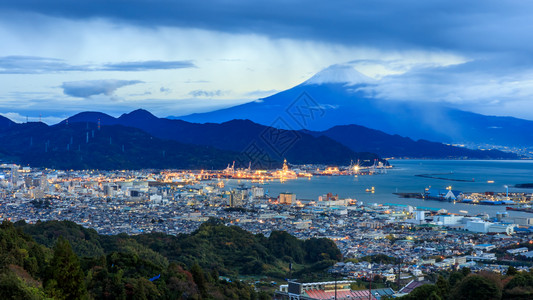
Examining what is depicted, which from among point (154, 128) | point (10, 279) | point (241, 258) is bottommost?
point (241, 258)

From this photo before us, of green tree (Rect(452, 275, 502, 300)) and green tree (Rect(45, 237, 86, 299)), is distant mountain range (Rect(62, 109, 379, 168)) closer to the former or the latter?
green tree (Rect(452, 275, 502, 300))

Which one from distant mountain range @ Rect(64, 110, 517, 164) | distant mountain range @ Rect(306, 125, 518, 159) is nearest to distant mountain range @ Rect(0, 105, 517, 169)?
distant mountain range @ Rect(64, 110, 517, 164)

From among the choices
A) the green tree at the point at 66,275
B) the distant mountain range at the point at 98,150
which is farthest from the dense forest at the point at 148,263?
the distant mountain range at the point at 98,150

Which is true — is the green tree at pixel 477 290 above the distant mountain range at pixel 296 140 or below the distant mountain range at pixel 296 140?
below

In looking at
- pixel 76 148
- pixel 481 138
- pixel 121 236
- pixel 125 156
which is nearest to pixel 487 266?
pixel 121 236

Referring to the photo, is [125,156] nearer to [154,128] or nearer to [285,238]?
[154,128]

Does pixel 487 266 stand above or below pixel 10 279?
below

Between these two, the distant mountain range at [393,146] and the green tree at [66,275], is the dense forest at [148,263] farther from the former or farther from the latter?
the distant mountain range at [393,146]
